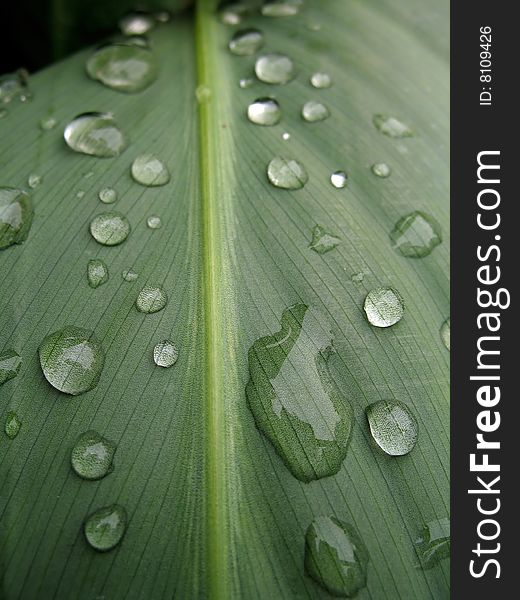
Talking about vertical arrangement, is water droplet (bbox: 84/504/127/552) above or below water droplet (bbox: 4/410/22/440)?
below

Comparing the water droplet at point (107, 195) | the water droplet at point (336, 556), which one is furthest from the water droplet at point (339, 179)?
the water droplet at point (336, 556)

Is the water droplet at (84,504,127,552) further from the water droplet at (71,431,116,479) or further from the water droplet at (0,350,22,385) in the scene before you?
the water droplet at (0,350,22,385)

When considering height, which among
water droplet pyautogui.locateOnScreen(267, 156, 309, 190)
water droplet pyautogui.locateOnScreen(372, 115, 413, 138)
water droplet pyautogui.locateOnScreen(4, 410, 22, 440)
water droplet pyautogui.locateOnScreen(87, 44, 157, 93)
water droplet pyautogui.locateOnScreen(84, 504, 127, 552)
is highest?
water droplet pyautogui.locateOnScreen(87, 44, 157, 93)

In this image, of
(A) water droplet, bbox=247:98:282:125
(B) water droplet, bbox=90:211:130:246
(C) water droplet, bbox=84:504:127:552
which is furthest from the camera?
(A) water droplet, bbox=247:98:282:125

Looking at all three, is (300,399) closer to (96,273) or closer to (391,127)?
(96,273)

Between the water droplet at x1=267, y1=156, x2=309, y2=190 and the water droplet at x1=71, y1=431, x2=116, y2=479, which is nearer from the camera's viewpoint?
the water droplet at x1=71, y1=431, x2=116, y2=479

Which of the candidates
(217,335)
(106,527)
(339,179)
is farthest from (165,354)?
(339,179)

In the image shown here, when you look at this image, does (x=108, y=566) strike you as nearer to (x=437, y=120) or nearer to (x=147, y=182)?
(x=147, y=182)


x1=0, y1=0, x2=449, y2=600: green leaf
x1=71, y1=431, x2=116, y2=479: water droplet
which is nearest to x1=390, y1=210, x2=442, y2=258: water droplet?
x1=0, y1=0, x2=449, y2=600: green leaf
